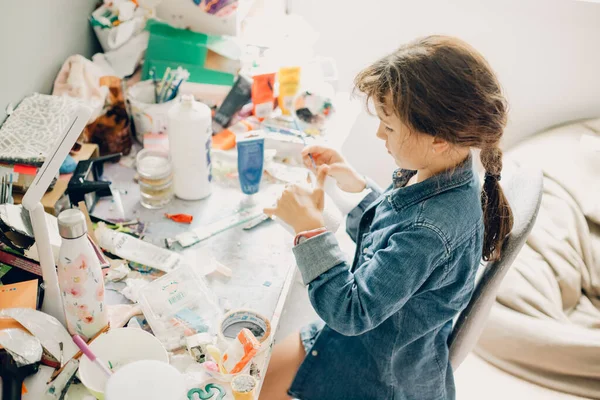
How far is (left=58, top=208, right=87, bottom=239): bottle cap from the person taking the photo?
646mm

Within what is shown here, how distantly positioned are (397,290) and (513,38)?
1.40m

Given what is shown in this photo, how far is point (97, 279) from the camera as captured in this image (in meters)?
0.70

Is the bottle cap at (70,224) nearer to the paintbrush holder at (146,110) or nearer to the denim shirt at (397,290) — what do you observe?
the denim shirt at (397,290)

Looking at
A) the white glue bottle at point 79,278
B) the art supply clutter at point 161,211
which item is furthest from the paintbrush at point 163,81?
the white glue bottle at point 79,278

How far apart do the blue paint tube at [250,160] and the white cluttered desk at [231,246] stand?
0.04m

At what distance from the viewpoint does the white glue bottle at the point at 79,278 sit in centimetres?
66

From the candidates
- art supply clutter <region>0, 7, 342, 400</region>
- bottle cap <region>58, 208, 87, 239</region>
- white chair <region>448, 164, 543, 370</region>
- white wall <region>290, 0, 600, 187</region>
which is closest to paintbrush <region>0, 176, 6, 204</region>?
art supply clutter <region>0, 7, 342, 400</region>

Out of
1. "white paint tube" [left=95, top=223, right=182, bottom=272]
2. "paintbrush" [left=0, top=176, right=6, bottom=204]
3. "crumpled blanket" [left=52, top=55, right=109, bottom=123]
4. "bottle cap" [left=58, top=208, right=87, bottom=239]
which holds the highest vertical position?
"bottle cap" [left=58, top=208, right=87, bottom=239]

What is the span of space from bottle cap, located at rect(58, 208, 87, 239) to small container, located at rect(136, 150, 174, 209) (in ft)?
1.16

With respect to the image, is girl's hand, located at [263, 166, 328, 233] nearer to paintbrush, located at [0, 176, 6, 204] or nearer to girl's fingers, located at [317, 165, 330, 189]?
girl's fingers, located at [317, 165, 330, 189]

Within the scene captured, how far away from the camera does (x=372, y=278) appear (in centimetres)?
74

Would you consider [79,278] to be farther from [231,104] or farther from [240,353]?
[231,104]

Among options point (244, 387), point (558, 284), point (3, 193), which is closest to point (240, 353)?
point (244, 387)

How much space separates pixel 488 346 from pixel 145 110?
1.14m
